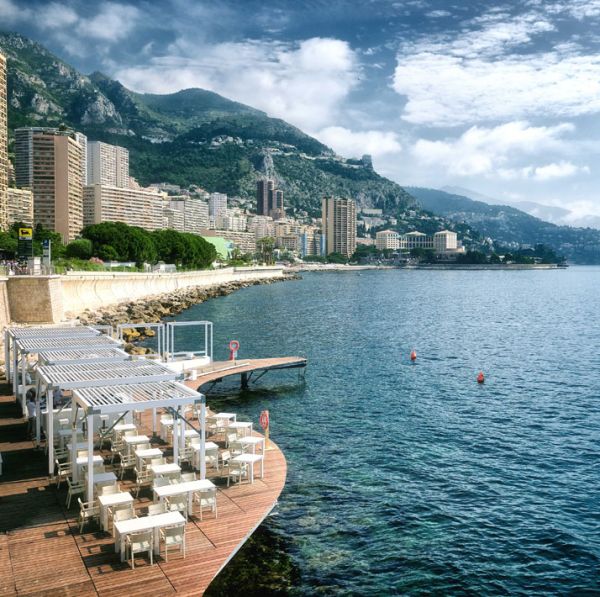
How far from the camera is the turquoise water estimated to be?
53.0 feet

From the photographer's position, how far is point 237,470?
17.3 metres

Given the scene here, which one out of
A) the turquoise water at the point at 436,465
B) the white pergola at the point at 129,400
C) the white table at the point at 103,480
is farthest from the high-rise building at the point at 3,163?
the white table at the point at 103,480

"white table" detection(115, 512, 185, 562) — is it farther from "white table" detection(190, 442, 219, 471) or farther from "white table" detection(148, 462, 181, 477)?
"white table" detection(190, 442, 219, 471)

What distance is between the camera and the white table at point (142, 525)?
40.7 ft

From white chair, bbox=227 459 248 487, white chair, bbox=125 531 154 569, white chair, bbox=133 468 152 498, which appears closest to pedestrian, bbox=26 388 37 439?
white chair, bbox=133 468 152 498

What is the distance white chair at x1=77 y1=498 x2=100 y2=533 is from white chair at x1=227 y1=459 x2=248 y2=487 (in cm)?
391

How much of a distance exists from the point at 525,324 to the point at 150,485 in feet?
224

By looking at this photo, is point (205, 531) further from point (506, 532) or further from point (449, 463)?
point (449, 463)

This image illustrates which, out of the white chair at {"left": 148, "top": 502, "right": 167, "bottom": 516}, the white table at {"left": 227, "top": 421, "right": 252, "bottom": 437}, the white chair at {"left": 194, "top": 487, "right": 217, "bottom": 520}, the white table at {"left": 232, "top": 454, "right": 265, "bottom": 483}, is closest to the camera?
the white chair at {"left": 148, "top": 502, "right": 167, "bottom": 516}

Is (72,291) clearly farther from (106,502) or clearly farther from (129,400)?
(106,502)

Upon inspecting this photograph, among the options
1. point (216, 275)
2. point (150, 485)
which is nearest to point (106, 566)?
point (150, 485)

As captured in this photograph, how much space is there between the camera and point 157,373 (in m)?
18.3

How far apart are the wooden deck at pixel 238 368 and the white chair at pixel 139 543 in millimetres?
17200

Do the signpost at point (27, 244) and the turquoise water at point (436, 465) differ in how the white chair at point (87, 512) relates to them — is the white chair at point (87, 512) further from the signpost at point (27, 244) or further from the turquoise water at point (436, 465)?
the signpost at point (27, 244)
